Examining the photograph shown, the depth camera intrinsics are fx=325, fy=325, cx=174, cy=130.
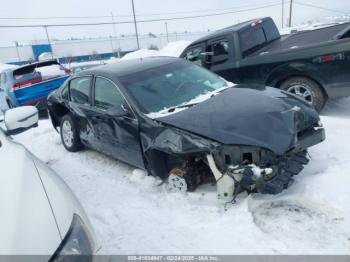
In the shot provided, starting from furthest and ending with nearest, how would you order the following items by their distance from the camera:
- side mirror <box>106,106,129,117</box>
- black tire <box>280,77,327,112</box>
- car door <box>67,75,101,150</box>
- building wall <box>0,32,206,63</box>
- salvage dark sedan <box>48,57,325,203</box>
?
1. building wall <box>0,32,206,63</box>
2. black tire <box>280,77,327,112</box>
3. car door <box>67,75,101,150</box>
4. side mirror <box>106,106,129,117</box>
5. salvage dark sedan <box>48,57,325,203</box>

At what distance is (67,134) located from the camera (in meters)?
6.15

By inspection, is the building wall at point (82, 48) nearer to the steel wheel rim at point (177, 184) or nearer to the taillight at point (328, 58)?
the taillight at point (328, 58)

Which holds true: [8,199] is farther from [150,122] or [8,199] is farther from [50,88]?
[50,88]

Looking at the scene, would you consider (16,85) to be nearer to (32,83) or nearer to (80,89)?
(32,83)

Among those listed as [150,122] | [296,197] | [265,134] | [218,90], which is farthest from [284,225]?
[218,90]

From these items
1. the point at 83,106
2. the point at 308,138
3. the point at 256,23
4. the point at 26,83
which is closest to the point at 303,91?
the point at 256,23

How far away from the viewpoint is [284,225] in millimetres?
3092

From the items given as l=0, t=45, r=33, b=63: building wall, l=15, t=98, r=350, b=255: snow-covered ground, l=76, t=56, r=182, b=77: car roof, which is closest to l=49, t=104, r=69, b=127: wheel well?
l=76, t=56, r=182, b=77: car roof

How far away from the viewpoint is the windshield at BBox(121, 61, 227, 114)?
168 inches

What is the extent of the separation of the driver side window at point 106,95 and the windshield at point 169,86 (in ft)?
0.63

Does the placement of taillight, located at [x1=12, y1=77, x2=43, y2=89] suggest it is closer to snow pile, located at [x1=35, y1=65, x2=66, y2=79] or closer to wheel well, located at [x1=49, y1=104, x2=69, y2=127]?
snow pile, located at [x1=35, y1=65, x2=66, y2=79]

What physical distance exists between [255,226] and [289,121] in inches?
45.6

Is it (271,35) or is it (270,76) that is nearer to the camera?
(270,76)

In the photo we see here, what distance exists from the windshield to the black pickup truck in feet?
5.15
